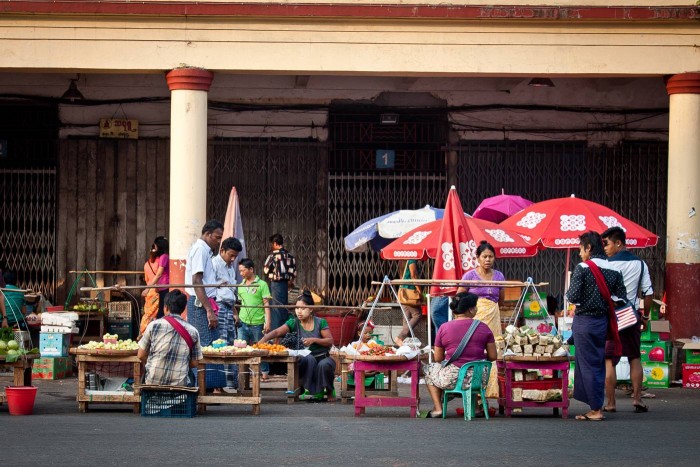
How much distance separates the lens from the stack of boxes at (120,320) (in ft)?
58.2

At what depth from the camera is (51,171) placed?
19172 millimetres

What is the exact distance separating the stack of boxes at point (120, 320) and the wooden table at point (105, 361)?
574cm

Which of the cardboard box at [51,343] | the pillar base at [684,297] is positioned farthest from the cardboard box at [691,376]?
the cardboard box at [51,343]

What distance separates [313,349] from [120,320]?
16.0ft

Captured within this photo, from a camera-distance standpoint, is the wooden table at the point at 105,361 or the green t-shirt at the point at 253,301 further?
the green t-shirt at the point at 253,301

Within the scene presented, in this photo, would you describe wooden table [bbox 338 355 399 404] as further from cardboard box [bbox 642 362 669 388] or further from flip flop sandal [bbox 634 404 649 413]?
cardboard box [bbox 642 362 669 388]

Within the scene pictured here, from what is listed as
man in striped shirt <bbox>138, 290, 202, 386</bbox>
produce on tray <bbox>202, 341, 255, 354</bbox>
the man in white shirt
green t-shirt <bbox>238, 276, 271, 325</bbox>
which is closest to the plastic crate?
man in striped shirt <bbox>138, 290, 202, 386</bbox>

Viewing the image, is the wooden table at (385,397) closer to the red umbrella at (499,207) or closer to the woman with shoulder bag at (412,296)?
the woman with shoulder bag at (412,296)

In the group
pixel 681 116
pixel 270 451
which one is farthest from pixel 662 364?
pixel 270 451

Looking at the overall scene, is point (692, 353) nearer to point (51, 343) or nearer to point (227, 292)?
point (227, 292)

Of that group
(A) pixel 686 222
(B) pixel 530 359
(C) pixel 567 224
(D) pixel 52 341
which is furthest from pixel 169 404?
(A) pixel 686 222

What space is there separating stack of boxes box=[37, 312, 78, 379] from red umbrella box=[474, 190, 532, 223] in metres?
5.74

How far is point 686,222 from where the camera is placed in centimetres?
1636

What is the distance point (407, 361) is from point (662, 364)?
481cm
